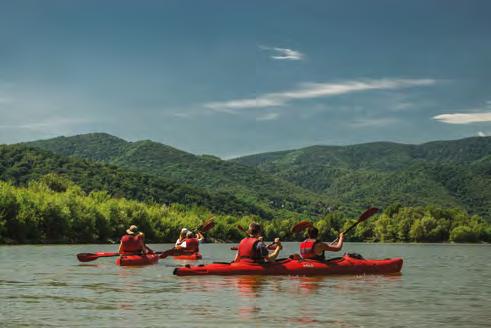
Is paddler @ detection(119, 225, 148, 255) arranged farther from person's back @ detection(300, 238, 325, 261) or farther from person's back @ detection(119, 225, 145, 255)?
person's back @ detection(300, 238, 325, 261)

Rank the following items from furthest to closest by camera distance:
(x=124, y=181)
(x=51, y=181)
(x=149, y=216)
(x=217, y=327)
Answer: (x=124, y=181) < (x=51, y=181) < (x=149, y=216) < (x=217, y=327)

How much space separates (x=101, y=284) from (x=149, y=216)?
75.4 metres

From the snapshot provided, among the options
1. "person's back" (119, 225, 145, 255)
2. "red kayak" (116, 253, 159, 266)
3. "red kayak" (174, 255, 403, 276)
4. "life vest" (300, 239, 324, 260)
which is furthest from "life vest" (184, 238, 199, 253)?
"life vest" (300, 239, 324, 260)

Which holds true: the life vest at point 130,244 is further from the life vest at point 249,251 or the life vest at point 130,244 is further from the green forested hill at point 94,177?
the green forested hill at point 94,177

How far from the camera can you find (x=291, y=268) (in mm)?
23547

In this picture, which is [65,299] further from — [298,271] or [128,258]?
[128,258]

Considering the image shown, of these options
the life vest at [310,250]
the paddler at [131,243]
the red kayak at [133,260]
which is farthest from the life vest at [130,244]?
the life vest at [310,250]

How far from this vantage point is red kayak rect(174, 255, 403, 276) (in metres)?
22.9

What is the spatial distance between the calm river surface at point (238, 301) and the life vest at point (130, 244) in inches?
174

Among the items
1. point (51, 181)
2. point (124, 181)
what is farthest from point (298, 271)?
point (124, 181)

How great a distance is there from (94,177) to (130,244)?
11254 cm

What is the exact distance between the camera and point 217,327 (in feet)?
A: 41.4

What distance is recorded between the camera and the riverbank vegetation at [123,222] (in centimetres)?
6850

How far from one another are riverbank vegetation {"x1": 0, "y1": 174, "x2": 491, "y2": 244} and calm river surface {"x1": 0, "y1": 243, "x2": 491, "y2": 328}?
4981 mm
